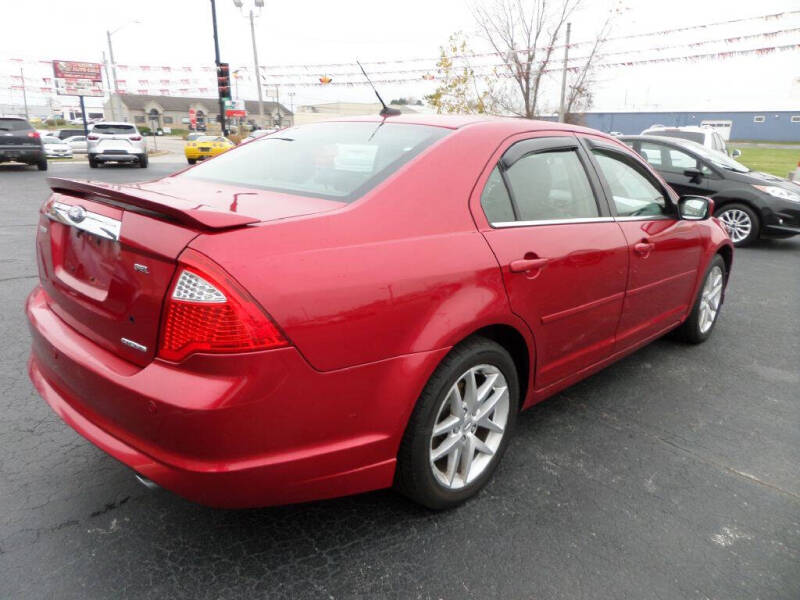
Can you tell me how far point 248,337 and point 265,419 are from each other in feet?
0.84

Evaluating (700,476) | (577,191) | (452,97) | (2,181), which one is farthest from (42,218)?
(452,97)

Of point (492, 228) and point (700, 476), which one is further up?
point (492, 228)

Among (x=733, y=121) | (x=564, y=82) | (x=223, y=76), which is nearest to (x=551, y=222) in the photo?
(x=564, y=82)

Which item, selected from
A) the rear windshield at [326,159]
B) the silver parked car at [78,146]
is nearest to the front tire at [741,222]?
the rear windshield at [326,159]

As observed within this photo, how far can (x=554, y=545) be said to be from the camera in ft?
7.14

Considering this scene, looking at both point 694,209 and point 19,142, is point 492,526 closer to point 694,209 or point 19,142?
point 694,209

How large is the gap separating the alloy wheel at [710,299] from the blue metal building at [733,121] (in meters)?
62.9

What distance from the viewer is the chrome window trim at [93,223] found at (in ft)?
6.20

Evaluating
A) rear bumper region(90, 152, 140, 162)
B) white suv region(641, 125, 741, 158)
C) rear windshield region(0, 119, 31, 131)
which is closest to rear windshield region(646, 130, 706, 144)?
white suv region(641, 125, 741, 158)

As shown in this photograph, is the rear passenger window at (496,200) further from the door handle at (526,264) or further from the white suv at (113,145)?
the white suv at (113,145)

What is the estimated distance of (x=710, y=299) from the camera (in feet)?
14.4

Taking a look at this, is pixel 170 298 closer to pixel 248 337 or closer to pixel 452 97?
pixel 248 337

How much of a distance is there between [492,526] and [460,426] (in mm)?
406

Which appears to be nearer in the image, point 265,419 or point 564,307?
point 265,419
